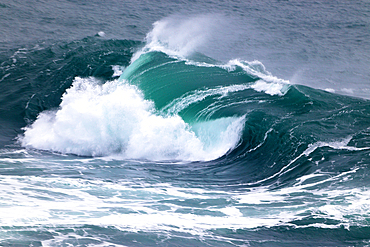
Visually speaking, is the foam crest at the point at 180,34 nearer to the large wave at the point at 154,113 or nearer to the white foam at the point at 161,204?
Answer: the large wave at the point at 154,113

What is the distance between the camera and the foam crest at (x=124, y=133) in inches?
599

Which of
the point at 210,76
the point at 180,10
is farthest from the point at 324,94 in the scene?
the point at 180,10

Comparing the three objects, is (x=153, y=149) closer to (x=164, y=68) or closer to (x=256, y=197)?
(x=256, y=197)

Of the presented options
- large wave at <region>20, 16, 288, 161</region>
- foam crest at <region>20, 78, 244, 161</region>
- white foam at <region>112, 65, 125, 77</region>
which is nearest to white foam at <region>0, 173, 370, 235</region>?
foam crest at <region>20, 78, 244, 161</region>

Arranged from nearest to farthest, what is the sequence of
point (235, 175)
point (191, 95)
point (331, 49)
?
point (235, 175) < point (191, 95) < point (331, 49)

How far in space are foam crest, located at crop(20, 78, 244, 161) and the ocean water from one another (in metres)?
0.05

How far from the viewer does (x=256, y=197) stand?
12047mm

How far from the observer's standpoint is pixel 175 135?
15711 mm

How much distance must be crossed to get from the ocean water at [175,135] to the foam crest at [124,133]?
49mm

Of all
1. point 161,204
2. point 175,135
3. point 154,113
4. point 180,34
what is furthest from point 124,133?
point 180,34

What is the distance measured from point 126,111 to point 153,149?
204cm

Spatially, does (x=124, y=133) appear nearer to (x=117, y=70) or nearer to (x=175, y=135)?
(x=175, y=135)

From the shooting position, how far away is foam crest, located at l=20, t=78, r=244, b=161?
49.9 feet

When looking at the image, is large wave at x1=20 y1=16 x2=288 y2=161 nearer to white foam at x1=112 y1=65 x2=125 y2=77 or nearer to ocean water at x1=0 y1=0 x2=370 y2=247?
ocean water at x1=0 y1=0 x2=370 y2=247
